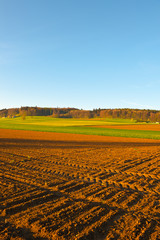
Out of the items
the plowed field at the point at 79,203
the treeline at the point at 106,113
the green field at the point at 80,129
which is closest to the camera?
the plowed field at the point at 79,203

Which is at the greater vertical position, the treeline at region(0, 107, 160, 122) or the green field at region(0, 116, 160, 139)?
the treeline at region(0, 107, 160, 122)

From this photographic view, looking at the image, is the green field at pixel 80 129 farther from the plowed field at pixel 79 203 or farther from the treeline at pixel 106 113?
the treeline at pixel 106 113

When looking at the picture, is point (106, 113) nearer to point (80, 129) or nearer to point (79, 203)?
point (80, 129)

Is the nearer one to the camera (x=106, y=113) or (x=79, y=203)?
(x=79, y=203)

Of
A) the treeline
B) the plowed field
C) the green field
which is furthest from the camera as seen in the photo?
the treeline

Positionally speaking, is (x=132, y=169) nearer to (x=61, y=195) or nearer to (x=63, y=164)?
(x=63, y=164)

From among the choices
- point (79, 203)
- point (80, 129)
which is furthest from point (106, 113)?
point (79, 203)

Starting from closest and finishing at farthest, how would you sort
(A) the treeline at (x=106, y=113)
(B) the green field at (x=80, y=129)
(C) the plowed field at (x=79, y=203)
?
(C) the plowed field at (x=79, y=203)
(B) the green field at (x=80, y=129)
(A) the treeline at (x=106, y=113)

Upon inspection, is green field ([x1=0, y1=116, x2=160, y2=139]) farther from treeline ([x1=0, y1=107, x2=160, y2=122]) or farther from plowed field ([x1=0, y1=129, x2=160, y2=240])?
treeline ([x1=0, y1=107, x2=160, y2=122])

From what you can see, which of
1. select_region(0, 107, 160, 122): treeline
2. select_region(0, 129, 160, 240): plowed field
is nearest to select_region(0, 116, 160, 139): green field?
select_region(0, 129, 160, 240): plowed field

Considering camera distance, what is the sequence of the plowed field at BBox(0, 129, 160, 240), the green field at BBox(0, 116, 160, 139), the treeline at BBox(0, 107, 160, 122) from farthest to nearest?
1. the treeline at BBox(0, 107, 160, 122)
2. the green field at BBox(0, 116, 160, 139)
3. the plowed field at BBox(0, 129, 160, 240)

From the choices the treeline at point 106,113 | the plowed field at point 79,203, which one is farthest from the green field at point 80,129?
the treeline at point 106,113

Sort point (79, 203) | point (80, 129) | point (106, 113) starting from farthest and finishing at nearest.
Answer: point (106, 113) < point (80, 129) < point (79, 203)

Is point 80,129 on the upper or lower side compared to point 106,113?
lower
